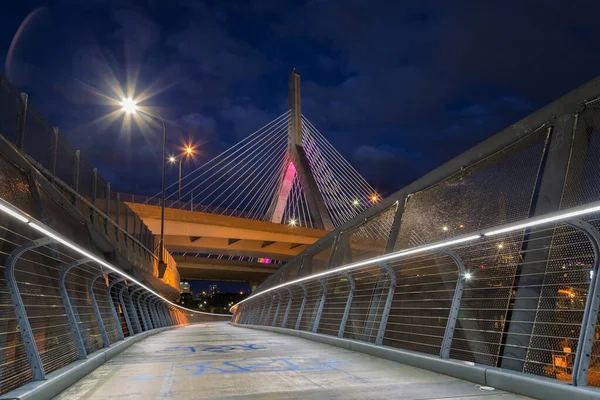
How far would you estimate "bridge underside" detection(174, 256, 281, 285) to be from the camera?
5875 centimetres

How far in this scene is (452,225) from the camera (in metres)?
6.88

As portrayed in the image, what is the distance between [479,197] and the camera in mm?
6281

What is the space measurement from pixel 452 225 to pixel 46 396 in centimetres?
543

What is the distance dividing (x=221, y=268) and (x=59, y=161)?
52.0 meters

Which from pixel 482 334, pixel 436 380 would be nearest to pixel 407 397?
pixel 436 380

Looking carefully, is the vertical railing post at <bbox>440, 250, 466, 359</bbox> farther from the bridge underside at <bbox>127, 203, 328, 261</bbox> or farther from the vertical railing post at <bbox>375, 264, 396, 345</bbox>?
the bridge underside at <bbox>127, 203, 328, 261</bbox>

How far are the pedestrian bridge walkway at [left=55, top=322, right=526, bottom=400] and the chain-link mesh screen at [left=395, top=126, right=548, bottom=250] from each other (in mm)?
2068

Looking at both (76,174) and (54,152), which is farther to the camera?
(76,174)

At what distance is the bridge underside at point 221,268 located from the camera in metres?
58.8

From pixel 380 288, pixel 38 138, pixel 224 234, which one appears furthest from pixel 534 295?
pixel 224 234

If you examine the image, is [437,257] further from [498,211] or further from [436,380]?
[436,380]

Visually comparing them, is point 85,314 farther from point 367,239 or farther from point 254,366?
point 367,239

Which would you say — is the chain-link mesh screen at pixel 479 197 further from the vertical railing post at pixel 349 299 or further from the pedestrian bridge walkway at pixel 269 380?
the pedestrian bridge walkway at pixel 269 380

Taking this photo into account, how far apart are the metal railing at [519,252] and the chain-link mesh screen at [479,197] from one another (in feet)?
0.05
